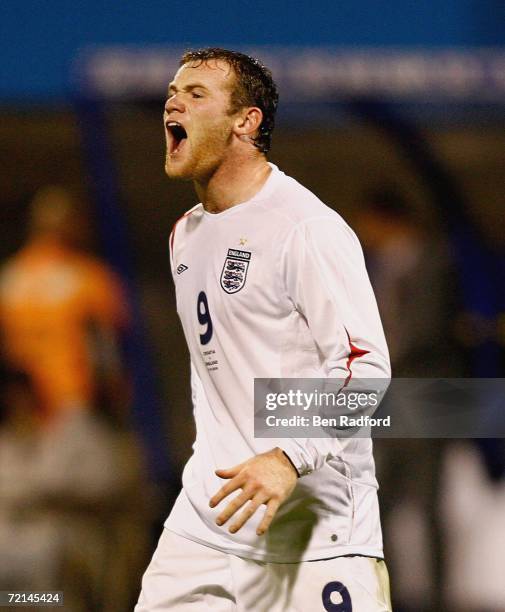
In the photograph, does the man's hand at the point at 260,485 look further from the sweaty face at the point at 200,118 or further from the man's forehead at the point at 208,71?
the man's forehead at the point at 208,71

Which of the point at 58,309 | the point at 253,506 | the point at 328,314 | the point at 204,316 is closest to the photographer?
the point at 253,506

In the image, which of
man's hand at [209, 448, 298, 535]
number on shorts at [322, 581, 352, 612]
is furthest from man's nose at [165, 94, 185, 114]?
number on shorts at [322, 581, 352, 612]

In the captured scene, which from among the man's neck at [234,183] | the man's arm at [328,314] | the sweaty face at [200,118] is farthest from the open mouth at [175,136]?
the man's arm at [328,314]

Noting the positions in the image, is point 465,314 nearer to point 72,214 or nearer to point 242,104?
point 72,214

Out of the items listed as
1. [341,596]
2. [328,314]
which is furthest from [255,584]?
[328,314]

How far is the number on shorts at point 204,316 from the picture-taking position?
326 centimetres

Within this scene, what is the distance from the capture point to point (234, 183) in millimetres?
3365

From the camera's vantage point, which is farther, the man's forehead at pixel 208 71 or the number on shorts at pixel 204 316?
the man's forehead at pixel 208 71

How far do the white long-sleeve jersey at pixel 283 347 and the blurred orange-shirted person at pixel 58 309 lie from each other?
3.00 metres

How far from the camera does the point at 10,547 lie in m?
5.54

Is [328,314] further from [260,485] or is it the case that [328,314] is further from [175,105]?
[175,105]

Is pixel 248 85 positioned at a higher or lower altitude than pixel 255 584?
higher

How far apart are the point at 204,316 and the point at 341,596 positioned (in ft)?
2.50

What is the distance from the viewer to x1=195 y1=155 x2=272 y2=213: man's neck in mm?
3352
